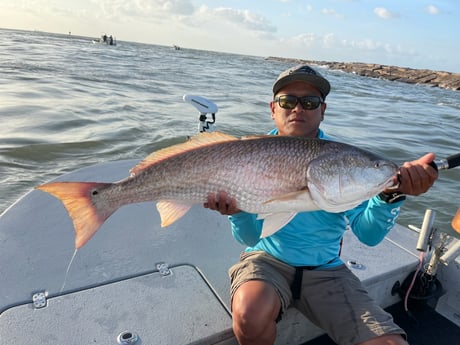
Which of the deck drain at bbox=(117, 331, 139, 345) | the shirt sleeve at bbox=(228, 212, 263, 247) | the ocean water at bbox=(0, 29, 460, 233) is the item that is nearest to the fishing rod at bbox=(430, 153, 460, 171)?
the shirt sleeve at bbox=(228, 212, 263, 247)

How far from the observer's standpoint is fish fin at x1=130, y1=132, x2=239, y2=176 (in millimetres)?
2379

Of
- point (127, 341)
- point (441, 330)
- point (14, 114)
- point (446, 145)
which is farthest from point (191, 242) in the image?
point (446, 145)

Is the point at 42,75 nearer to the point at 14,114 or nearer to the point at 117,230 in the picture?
the point at 14,114

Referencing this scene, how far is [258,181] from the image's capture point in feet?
7.50

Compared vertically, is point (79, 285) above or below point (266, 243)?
below

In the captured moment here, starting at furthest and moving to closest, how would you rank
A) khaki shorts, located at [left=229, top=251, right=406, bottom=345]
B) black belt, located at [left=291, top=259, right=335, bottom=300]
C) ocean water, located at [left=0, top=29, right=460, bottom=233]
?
ocean water, located at [left=0, top=29, right=460, bottom=233] < black belt, located at [left=291, top=259, right=335, bottom=300] < khaki shorts, located at [left=229, top=251, right=406, bottom=345]

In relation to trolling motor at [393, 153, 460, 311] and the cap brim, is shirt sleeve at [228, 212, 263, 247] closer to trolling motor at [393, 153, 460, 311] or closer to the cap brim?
the cap brim

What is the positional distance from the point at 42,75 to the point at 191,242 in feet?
66.3

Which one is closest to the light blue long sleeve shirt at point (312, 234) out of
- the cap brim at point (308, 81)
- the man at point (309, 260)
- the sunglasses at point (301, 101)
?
the man at point (309, 260)

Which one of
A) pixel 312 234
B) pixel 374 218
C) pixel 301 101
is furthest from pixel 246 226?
pixel 301 101

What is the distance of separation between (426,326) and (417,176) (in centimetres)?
200

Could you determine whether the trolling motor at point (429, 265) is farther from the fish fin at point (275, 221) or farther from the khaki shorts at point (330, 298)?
the fish fin at point (275, 221)

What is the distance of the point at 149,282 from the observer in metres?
2.73

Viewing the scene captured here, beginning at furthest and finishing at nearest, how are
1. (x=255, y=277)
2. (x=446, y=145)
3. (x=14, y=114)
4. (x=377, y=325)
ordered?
(x=446, y=145) → (x=14, y=114) → (x=255, y=277) → (x=377, y=325)
